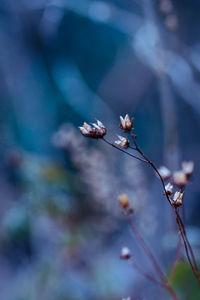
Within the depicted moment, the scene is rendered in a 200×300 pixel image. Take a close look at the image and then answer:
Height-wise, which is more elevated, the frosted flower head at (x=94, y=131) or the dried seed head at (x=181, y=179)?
the frosted flower head at (x=94, y=131)

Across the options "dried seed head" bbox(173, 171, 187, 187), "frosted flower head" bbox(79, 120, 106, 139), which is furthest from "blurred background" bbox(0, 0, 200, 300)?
"frosted flower head" bbox(79, 120, 106, 139)

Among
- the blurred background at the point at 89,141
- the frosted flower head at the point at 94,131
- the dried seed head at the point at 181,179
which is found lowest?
the blurred background at the point at 89,141

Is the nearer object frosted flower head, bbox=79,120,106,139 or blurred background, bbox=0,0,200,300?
frosted flower head, bbox=79,120,106,139

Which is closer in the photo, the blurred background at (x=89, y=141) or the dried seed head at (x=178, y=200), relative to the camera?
the dried seed head at (x=178, y=200)

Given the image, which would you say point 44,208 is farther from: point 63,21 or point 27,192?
point 63,21

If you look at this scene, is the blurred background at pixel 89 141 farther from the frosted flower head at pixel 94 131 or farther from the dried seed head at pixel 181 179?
the frosted flower head at pixel 94 131

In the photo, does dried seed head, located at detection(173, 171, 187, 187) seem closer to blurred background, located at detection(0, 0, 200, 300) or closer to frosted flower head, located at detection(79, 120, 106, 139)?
frosted flower head, located at detection(79, 120, 106, 139)

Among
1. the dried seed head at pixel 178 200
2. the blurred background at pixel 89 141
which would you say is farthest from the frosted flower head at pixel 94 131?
the blurred background at pixel 89 141

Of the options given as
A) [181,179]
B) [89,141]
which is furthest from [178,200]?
[89,141]

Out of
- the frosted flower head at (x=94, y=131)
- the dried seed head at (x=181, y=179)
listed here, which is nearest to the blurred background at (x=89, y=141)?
the dried seed head at (x=181, y=179)

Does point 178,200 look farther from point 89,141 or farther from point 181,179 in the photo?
point 89,141
